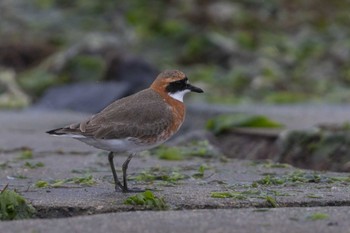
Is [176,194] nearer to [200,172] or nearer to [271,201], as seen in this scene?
[271,201]

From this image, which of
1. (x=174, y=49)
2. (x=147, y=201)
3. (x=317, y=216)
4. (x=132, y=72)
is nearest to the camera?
(x=317, y=216)

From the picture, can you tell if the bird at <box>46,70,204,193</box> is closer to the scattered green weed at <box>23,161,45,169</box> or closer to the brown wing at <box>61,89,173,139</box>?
the brown wing at <box>61,89,173,139</box>

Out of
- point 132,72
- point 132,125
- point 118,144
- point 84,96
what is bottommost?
point 118,144

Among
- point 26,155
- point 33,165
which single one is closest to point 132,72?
point 26,155

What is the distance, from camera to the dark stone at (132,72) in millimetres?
12625

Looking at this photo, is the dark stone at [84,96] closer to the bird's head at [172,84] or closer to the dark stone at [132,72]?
the dark stone at [132,72]

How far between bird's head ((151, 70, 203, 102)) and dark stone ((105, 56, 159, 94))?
19.7 ft

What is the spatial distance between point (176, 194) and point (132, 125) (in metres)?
0.65

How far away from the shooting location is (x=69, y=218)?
15.0 ft

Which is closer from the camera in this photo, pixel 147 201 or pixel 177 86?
pixel 147 201

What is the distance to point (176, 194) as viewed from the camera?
213 inches

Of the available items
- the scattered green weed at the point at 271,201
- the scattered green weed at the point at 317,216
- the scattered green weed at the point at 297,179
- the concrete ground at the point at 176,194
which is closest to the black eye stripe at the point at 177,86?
the concrete ground at the point at 176,194

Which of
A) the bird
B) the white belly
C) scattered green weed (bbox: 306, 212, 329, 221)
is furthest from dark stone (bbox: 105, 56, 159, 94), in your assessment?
scattered green weed (bbox: 306, 212, 329, 221)

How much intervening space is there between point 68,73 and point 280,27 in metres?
4.91
